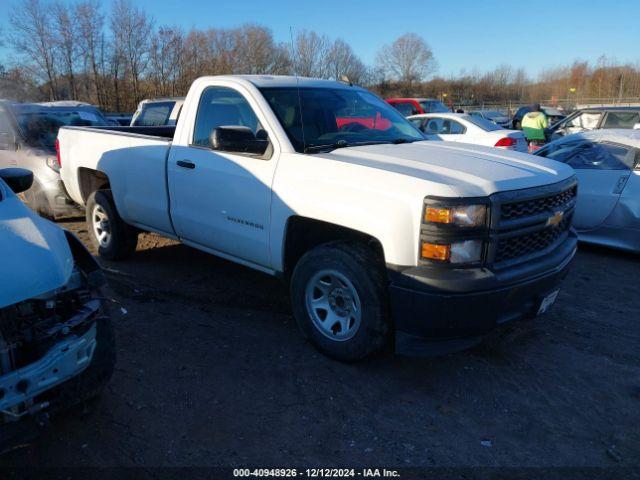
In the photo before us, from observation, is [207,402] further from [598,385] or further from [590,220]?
[590,220]

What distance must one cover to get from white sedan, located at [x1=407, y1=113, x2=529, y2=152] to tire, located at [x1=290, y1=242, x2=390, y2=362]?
25.4 ft

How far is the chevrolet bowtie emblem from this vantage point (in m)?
3.45

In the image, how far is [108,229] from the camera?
584cm

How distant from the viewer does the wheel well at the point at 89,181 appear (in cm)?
608

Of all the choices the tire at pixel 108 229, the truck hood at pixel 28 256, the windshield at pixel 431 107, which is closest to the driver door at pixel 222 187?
the tire at pixel 108 229

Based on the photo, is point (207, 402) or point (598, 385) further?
point (598, 385)

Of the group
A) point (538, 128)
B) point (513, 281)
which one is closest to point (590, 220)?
point (513, 281)

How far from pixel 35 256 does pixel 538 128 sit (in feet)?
42.5

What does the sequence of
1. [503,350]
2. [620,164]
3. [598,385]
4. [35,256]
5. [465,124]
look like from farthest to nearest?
[465,124], [620,164], [503,350], [598,385], [35,256]

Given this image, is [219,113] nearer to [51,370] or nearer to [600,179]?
[51,370]


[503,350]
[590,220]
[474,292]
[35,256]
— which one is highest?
[35,256]

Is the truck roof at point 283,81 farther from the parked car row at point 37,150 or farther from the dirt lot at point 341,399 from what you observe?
the parked car row at point 37,150

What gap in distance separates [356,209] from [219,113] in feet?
6.03

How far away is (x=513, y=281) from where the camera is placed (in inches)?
124
